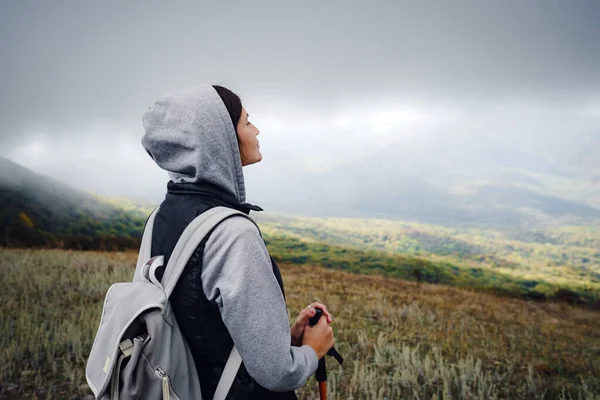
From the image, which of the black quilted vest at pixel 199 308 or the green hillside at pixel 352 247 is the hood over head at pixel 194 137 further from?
the green hillside at pixel 352 247

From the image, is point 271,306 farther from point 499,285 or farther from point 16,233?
point 16,233

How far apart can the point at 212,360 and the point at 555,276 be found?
28.3ft

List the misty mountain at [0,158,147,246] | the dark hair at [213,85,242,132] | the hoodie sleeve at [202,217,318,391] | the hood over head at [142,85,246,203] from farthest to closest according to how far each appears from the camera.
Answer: the misty mountain at [0,158,147,246] → the dark hair at [213,85,242,132] → the hood over head at [142,85,246,203] → the hoodie sleeve at [202,217,318,391]

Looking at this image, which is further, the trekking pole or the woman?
the trekking pole

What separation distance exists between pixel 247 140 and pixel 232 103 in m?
0.13

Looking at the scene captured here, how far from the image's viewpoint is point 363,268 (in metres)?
10.2

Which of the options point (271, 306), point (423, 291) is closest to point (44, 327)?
point (271, 306)

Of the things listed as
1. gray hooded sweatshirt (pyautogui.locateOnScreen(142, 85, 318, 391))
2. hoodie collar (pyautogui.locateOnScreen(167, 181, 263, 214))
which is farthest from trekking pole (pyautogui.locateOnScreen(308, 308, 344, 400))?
hoodie collar (pyautogui.locateOnScreen(167, 181, 263, 214))

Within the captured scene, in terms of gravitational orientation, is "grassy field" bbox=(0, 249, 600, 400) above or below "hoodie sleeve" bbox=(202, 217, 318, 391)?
below

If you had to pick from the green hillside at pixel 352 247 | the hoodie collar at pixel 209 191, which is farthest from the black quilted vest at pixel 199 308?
the green hillside at pixel 352 247

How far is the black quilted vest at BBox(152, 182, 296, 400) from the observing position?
4.12 feet

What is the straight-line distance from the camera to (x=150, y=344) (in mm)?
1179

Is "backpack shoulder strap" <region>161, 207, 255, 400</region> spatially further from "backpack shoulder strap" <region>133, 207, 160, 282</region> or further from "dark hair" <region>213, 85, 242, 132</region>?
"dark hair" <region>213, 85, 242, 132</region>

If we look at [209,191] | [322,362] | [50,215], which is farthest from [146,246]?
[50,215]
